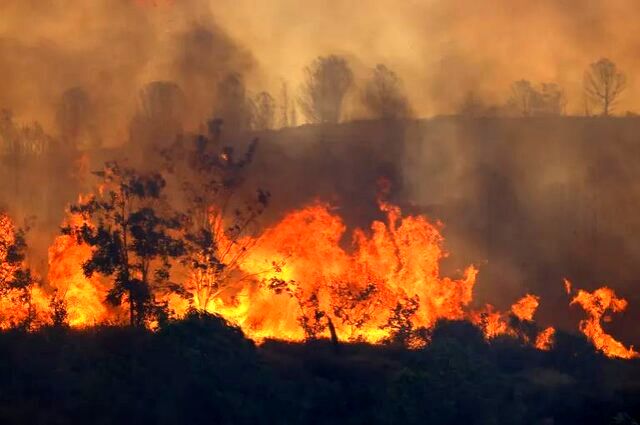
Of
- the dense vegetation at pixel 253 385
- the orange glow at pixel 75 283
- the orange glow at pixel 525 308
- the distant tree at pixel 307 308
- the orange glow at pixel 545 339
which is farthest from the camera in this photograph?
the orange glow at pixel 525 308

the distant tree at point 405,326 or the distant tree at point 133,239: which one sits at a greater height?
the distant tree at point 133,239

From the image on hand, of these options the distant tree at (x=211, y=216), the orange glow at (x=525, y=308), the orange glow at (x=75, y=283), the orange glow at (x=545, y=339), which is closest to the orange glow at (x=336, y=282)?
the distant tree at (x=211, y=216)

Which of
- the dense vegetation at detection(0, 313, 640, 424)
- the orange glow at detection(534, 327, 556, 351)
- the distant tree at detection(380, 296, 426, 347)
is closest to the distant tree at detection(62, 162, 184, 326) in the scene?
Answer: the dense vegetation at detection(0, 313, 640, 424)

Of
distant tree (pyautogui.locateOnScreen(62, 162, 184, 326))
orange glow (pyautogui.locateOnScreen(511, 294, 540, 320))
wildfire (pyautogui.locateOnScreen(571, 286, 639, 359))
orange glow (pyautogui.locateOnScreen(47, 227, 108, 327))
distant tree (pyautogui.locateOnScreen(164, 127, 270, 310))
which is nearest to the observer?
distant tree (pyautogui.locateOnScreen(62, 162, 184, 326))

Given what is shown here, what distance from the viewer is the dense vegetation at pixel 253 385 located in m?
28.9

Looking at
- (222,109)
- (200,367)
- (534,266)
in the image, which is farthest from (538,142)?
(200,367)

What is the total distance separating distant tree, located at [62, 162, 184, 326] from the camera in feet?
129

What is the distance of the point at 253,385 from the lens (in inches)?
1225

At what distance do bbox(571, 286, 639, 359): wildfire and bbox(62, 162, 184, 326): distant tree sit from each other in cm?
2206

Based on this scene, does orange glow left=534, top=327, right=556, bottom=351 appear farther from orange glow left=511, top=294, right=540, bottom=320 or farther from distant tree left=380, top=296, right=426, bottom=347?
distant tree left=380, top=296, right=426, bottom=347

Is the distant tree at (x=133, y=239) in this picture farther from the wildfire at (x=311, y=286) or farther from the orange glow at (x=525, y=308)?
the orange glow at (x=525, y=308)

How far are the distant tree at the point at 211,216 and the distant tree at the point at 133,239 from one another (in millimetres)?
1154

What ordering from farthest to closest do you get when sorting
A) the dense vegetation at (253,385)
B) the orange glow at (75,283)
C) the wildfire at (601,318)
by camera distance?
1. the wildfire at (601,318)
2. the orange glow at (75,283)
3. the dense vegetation at (253,385)

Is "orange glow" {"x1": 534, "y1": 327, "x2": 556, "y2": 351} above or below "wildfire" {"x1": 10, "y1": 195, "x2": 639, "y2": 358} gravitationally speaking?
below
